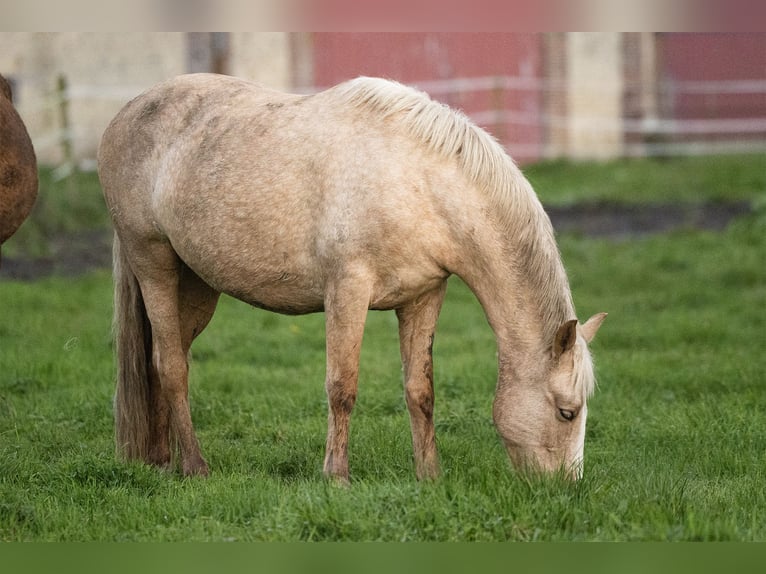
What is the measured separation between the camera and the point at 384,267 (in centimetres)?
532

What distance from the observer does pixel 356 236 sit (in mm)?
5293

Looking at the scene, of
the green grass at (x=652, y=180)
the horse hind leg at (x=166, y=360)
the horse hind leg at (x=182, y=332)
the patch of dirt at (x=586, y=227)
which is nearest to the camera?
the horse hind leg at (x=166, y=360)

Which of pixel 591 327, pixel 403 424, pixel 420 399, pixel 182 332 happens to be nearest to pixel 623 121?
pixel 403 424

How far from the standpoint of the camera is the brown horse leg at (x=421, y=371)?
5.69m

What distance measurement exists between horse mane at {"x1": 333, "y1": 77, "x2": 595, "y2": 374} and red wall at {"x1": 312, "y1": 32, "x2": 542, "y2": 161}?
43.4 ft

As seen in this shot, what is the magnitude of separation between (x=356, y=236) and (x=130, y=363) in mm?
1836

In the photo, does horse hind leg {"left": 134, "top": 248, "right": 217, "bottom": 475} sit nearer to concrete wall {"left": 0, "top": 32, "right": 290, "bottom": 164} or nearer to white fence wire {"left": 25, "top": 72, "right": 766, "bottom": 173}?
white fence wire {"left": 25, "top": 72, "right": 766, "bottom": 173}

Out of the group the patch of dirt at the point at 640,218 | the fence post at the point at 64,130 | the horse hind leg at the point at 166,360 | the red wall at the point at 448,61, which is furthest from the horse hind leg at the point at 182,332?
the red wall at the point at 448,61

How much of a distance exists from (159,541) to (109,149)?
2.59 m

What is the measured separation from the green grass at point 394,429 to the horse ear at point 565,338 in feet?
2.06

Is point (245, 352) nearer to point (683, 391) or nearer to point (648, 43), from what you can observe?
point (683, 391)

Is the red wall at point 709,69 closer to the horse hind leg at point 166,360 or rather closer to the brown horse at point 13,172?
the horse hind leg at point 166,360

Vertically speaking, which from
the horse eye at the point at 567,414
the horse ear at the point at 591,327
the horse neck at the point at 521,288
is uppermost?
the horse neck at the point at 521,288

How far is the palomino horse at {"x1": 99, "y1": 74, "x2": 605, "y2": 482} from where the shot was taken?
527 cm
